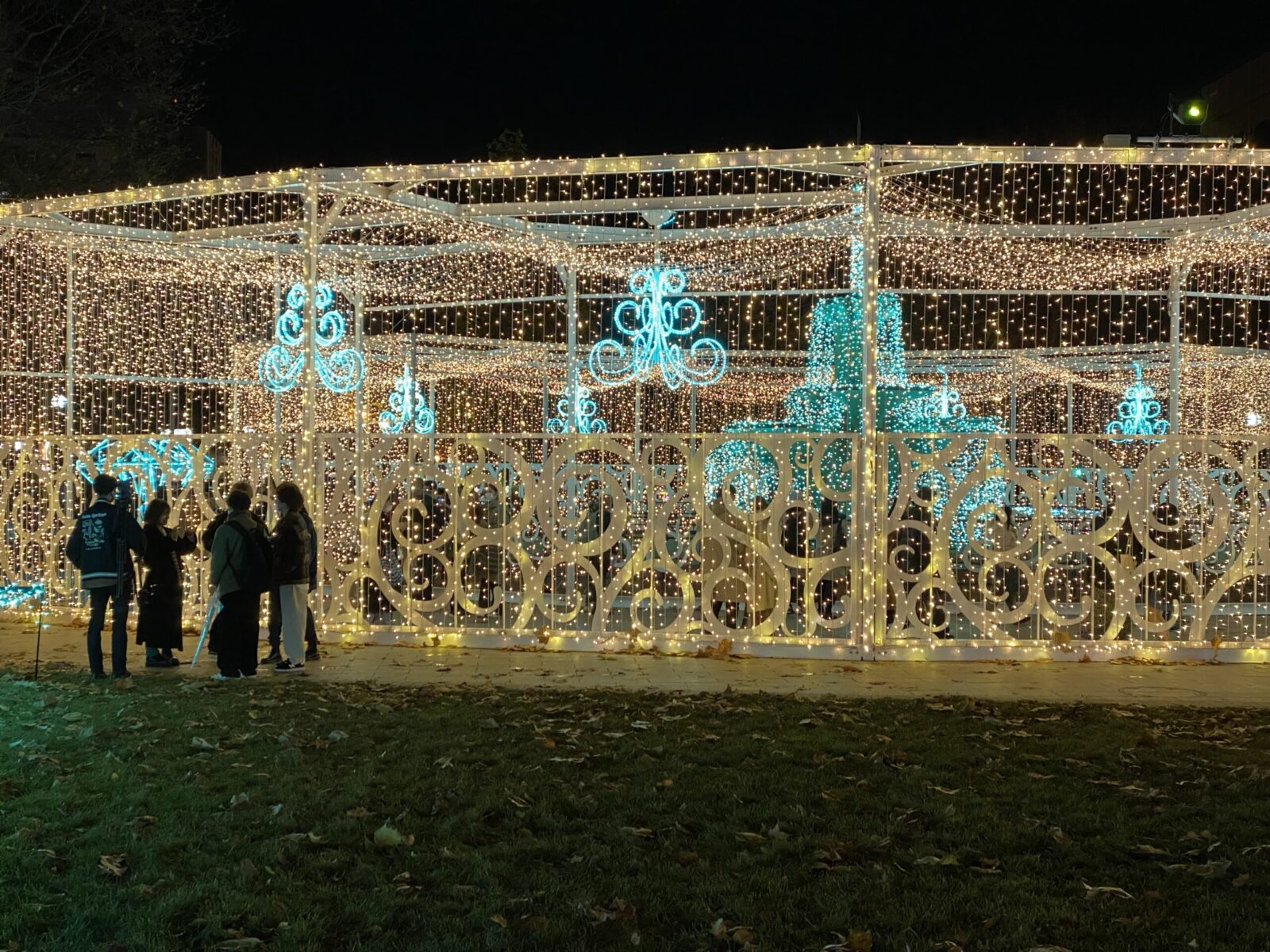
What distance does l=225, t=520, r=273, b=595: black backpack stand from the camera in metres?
7.84

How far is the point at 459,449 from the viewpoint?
10227 mm

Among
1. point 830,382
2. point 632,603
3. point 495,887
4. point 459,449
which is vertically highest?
point 830,382

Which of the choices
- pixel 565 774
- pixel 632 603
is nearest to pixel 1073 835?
pixel 565 774

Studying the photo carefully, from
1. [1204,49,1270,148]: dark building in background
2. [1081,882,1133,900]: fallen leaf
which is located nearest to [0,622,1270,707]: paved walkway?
[1081,882,1133,900]: fallen leaf

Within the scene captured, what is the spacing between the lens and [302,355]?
554 inches

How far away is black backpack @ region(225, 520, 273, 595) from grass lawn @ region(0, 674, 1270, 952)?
1.04m

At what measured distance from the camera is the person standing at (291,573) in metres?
8.11

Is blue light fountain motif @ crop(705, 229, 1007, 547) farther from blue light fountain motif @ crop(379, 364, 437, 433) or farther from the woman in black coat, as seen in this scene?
blue light fountain motif @ crop(379, 364, 437, 433)

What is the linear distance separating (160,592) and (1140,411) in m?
14.6

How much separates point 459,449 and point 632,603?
84.7 inches

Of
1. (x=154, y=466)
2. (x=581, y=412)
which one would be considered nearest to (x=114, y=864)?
(x=154, y=466)

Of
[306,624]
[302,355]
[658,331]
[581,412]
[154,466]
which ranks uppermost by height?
[658,331]

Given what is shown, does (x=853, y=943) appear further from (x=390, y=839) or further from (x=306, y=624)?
(x=306, y=624)

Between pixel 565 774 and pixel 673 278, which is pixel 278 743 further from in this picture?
pixel 673 278
